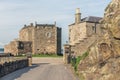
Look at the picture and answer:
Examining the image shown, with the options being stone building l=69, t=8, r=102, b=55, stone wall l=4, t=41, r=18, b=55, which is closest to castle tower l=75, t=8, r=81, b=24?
stone building l=69, t=8, r=102, b=55

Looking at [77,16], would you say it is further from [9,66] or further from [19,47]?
[9,66]

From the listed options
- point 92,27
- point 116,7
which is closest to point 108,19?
point 116,7

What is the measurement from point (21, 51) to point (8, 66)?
48355 mm

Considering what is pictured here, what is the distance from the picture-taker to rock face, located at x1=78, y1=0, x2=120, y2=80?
46.3 feet

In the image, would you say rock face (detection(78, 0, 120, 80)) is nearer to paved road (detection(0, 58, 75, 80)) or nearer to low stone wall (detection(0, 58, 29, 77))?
paved road (detection(0, 58, 75, 80))

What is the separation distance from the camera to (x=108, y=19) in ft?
48.4

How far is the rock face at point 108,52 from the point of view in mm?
14125

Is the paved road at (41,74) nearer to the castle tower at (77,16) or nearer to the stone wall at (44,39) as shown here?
the castle tower at (77,16)

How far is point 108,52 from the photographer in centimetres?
1471

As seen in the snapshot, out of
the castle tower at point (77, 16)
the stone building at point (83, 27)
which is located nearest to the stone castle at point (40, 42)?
the stone building at point (83, 27)

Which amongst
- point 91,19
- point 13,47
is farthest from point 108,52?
point 13,47

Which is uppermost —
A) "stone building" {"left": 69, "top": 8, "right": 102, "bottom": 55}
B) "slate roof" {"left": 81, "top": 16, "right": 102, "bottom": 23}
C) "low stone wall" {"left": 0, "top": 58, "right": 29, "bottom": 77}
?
"slate roof" {"left": 81, "top": 16, "right": 102, "bottom": 23}

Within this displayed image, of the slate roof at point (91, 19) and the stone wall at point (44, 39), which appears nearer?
the slate roof at point (91, 19)

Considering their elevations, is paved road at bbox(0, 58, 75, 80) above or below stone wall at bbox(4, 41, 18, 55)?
below
